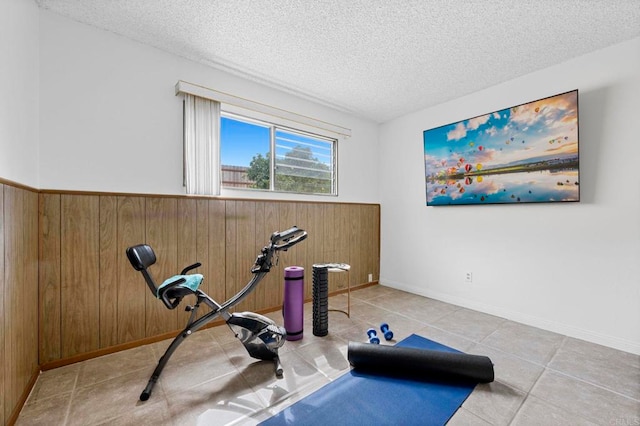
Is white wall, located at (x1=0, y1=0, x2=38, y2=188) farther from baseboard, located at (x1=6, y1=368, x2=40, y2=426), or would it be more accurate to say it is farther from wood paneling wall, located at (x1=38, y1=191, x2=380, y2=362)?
baseboard, located at (x1=6, y1=368, x2=40, y2=426)

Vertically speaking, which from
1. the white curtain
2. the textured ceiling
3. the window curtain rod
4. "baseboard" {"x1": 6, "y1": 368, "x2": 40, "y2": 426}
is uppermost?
the textured ceiling

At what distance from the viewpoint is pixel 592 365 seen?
2.06 m

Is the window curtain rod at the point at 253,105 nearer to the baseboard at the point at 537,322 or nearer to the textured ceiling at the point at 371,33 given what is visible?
the textured ceiling at the point at 371,33

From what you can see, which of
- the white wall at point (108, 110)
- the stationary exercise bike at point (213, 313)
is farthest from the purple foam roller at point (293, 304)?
the white wall at point (108, 110)

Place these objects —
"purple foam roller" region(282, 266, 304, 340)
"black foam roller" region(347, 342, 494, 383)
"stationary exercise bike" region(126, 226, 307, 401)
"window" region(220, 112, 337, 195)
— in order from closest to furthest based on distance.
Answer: "stationary exercise bike" region(126, 226, 307, 401), "black foam roller" region(347, 342, 494, 383), "purple foam roller" region(282, 266, 304, 340), "window" region(220, 112, 337, 195)

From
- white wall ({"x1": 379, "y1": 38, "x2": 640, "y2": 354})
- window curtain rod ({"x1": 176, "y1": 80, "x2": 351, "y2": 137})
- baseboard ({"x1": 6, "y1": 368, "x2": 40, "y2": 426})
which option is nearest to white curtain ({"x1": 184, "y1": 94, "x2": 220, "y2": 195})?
window curtain rod ({"x1": 176, "y1": 80, "x2": 351, "y2": 137})

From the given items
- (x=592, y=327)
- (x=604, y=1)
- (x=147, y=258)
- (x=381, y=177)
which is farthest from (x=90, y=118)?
(x=592, y=327)

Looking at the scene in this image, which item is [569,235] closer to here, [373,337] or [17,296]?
[373,337]

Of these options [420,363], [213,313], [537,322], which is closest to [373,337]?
[420,363]

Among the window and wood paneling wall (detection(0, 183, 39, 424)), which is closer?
wood paneling wall (detection(0, 183, 39, 424))

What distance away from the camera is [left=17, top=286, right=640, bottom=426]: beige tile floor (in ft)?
5.04

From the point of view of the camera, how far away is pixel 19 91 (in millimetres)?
1640

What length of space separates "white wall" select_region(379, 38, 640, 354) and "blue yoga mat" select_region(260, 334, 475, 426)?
1.64m

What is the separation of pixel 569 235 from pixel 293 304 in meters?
2.79
